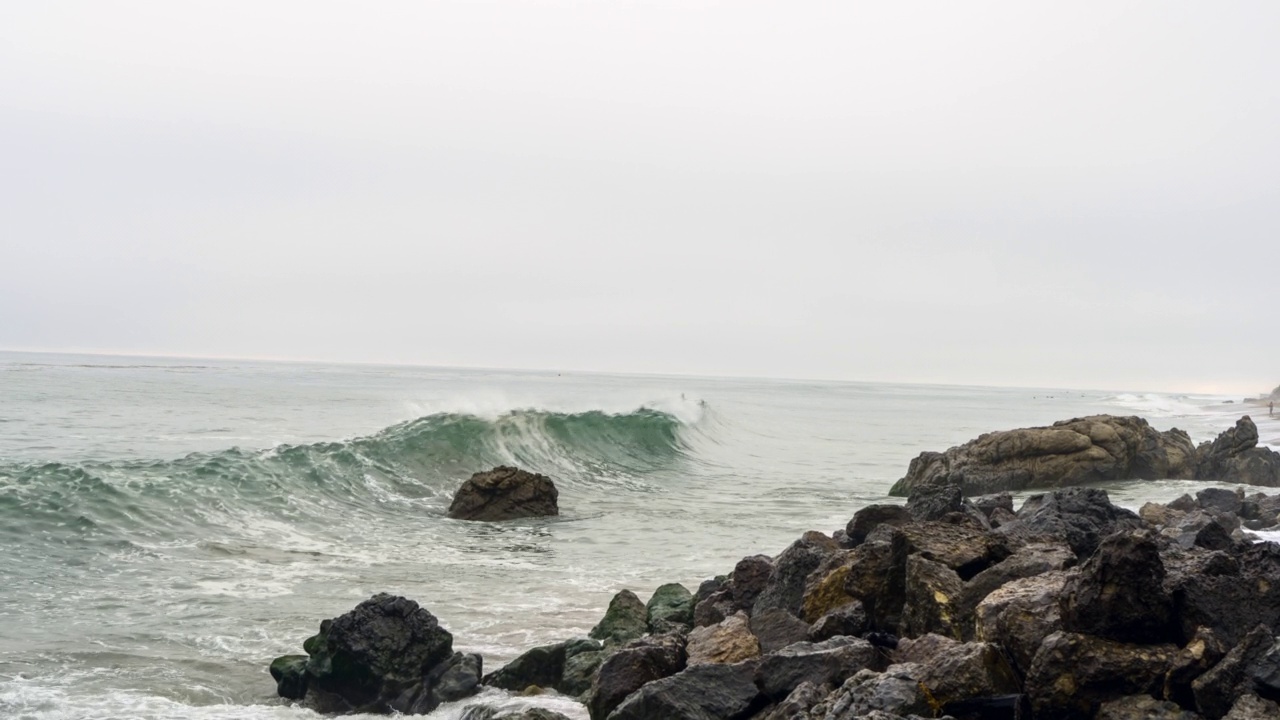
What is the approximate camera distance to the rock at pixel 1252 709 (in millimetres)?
4102

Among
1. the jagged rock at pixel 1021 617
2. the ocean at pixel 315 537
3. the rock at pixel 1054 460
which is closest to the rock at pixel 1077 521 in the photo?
the jagged rock at pixel 1021 617

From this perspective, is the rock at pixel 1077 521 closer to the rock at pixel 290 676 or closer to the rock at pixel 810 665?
the rock at pixel 810 665

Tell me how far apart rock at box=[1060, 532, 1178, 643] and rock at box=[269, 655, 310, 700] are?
5247 millimetres

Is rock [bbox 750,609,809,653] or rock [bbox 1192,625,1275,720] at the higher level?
rock [bbox 1192,625,1275,720]

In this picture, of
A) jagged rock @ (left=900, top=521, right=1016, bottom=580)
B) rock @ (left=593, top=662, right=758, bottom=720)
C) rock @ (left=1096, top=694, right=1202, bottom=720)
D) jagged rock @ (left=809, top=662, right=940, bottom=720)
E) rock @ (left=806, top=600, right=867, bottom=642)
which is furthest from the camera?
jagged rock @ (left=900, top=521, right=1016, bottom=580)

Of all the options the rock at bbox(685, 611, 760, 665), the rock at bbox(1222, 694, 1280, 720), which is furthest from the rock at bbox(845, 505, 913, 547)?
the rock at bbox(1222, 694, 1280, 720)

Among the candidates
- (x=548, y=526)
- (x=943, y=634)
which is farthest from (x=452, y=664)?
(x=548, y=526)

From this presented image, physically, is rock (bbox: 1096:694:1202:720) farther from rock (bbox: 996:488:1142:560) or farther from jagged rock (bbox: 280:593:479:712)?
jagged rock (bbox: 280:593:479:712)

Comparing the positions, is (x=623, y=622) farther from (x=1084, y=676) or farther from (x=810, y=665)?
(x=1084, y=676)

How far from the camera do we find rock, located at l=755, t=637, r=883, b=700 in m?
5.49

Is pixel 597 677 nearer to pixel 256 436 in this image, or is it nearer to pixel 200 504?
pixel 200 504

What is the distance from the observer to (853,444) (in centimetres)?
3853

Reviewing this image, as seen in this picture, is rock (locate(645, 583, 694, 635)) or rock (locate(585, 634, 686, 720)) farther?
rock (locate(645, 583, 694, 635))

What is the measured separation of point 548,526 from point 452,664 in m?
8.62
